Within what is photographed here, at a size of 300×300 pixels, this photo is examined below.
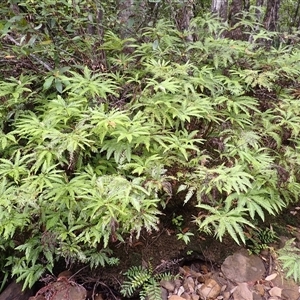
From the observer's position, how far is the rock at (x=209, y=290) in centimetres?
269

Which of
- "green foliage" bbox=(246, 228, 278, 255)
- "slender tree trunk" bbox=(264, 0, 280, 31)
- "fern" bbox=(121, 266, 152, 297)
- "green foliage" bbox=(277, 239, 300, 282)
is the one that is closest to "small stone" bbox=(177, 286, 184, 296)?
"fern" bbox=(121, 266, 152, 297)

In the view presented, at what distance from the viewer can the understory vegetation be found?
7.95 ft

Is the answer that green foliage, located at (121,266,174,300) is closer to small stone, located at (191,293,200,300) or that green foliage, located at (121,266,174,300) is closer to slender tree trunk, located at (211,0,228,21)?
small stone, located at (191,293,200,300)

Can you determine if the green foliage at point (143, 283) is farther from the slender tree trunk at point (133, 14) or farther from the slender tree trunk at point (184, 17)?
the slender tree trunk at point (184, 17)

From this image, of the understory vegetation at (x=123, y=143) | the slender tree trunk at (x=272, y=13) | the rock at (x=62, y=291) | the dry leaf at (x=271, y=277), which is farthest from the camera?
the slender tree trunk at (x=272, y=13)

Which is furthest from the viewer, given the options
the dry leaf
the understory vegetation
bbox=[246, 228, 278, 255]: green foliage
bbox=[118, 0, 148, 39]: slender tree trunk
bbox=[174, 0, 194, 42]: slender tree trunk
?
bbox=[174, 0, 194, 42]: slender tree trunk

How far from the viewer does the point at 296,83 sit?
3.87 metres

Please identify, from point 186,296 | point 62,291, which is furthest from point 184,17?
point 62,291

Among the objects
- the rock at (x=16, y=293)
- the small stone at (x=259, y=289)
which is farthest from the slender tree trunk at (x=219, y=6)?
the rock at (x=16, y=293)

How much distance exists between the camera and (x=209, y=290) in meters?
2.71

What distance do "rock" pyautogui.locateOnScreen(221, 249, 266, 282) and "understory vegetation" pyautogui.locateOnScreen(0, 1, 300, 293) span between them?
224mm

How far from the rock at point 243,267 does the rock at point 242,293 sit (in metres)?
0.06

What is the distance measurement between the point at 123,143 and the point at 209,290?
1.49 m

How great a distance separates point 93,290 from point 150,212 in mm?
954
